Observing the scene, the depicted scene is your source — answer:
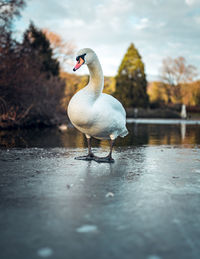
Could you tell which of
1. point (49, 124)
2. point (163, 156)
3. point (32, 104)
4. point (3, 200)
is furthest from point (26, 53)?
point (3, 200)

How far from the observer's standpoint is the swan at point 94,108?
213 inches

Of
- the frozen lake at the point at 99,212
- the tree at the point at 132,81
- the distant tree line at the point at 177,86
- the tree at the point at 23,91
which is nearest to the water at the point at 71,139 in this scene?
the tree at the point at 23,91

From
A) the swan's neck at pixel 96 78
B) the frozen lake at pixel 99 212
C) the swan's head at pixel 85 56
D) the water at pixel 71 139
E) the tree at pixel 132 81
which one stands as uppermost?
the tree at pixel 132 81

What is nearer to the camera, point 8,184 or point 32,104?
point 8,184

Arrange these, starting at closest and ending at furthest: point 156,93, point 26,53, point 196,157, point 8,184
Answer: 1. point 8,184
2. point 196,157
3. point 26,53
4. point 156,93

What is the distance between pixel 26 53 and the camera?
1619 cm

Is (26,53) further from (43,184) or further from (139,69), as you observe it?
(139,69)

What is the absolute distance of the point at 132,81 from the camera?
43.7 m

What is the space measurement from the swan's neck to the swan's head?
117 millimetres

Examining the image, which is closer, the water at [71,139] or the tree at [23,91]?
the water at [71,139]

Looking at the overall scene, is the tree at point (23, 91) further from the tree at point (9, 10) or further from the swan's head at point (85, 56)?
the swan's head at point (85, 56)

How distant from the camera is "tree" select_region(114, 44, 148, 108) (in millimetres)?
42750

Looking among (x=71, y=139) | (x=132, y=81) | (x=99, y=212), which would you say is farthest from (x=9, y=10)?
(x=132, y=81)

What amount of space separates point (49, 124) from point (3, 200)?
15.9 metres
